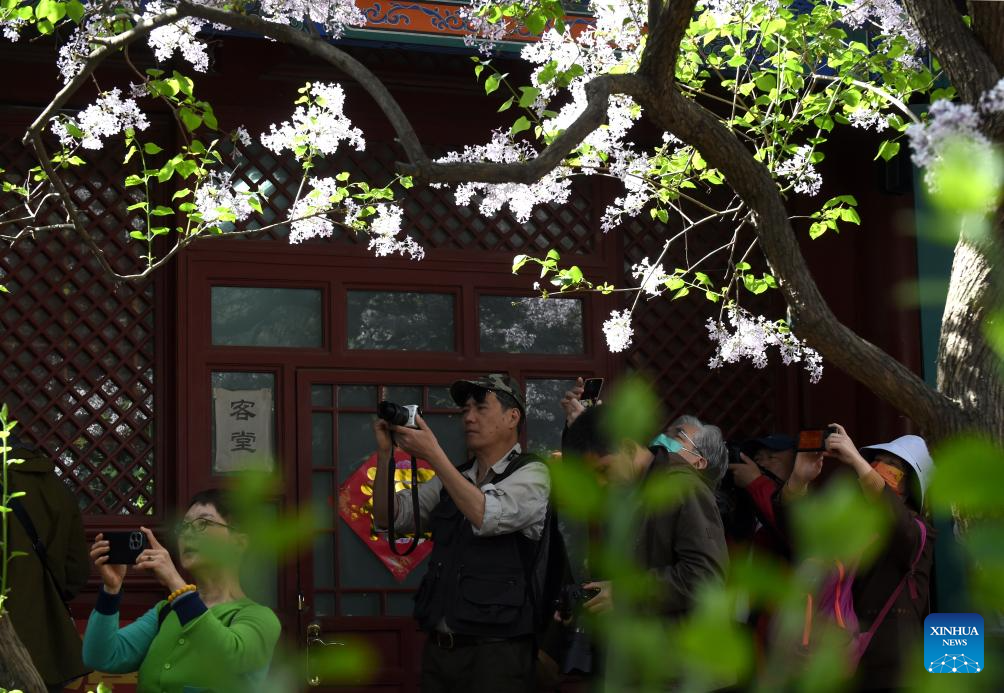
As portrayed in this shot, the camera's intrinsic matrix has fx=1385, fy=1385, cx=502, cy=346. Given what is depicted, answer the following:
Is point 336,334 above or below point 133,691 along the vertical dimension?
above

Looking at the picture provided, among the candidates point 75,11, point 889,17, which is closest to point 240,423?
point 75,11

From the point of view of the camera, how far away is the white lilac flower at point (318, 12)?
16.7ft

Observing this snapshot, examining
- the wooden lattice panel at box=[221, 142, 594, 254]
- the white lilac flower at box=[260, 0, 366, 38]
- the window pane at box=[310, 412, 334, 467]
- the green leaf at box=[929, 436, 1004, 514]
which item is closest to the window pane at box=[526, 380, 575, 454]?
the wooden lattice panel at box=[221, 142, 594, 254]

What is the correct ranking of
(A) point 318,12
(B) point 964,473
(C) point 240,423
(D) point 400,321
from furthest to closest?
(D) point 400,321 → (C) point 240,423 → (A) point 318,12 → (B) point 964,473

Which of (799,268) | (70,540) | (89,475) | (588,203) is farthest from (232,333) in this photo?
(799,268)

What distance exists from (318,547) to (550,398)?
4.65 ft

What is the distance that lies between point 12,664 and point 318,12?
3107mm

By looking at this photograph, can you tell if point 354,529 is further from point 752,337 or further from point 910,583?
Answer: point 910,583

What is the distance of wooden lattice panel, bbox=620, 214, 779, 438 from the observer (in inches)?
295

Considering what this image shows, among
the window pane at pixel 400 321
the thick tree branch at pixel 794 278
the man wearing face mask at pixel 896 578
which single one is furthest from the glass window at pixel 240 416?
the thick tree branch at pixel 794 278

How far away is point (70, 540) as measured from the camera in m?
5.70

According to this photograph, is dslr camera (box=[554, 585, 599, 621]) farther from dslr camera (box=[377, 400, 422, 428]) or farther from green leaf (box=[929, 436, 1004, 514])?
green leaf (box=[929, 436, 1004, 514])

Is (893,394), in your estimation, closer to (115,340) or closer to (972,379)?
(972,379)

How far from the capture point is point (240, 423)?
263 inches
